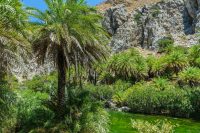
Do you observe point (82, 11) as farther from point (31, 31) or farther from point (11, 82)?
point (11, 82)

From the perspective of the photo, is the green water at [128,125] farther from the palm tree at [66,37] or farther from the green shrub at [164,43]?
the green shrub at [164,43]

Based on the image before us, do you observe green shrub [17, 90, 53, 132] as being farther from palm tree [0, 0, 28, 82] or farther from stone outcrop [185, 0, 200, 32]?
stone outcrop [185, 0, 200, 32]

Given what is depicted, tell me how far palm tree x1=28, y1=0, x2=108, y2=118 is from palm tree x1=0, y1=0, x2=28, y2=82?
9.03 ft

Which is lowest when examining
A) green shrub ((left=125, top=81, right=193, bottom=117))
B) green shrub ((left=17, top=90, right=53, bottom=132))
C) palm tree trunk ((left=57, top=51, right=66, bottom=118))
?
green shrub ((left=125, top=81, right=193, bottom=117))

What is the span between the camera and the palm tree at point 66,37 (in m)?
38.5

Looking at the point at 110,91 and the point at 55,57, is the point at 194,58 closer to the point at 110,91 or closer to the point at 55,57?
the point at 110,91

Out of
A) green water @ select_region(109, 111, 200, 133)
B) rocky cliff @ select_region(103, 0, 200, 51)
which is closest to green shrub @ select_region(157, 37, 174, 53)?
rocky cliff @ select_region(103, 0, 200, 51)

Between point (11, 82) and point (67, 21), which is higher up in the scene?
point (67, 21)

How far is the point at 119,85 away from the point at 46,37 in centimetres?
7719

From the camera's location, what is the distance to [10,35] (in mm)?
35094

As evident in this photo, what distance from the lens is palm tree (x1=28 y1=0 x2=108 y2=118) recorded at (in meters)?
38.5

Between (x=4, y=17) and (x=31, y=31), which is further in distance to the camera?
(x=31, y=31)

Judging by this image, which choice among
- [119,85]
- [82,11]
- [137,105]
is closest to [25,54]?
[82,11]

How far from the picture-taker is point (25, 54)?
36.4 metres
